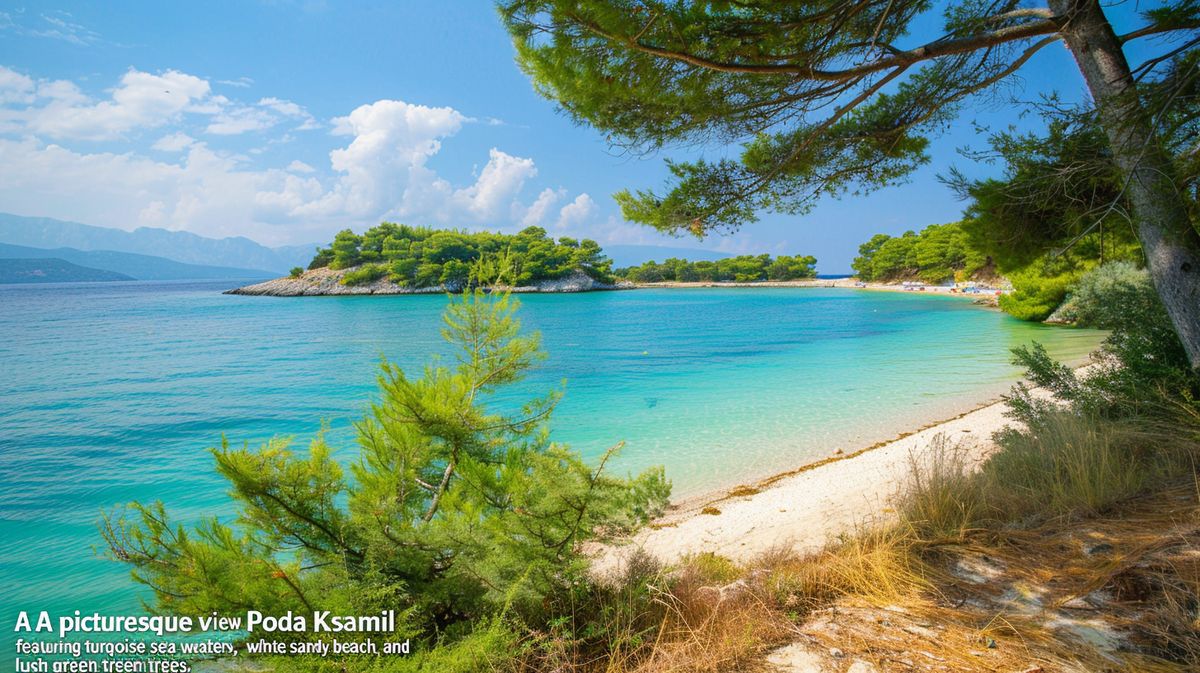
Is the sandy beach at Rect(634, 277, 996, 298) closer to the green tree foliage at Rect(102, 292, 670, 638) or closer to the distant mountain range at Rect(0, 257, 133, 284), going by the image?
the green tree foliage at Rect(102, 292, 670, 638)

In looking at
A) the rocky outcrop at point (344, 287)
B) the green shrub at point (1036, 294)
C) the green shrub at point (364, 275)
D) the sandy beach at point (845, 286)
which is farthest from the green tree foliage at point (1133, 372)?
the green shrub at point (364, 275)

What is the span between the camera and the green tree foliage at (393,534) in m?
2.07

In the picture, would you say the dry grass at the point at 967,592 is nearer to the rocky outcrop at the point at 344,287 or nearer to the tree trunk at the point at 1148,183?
the tree trunk at the point at 1148,183

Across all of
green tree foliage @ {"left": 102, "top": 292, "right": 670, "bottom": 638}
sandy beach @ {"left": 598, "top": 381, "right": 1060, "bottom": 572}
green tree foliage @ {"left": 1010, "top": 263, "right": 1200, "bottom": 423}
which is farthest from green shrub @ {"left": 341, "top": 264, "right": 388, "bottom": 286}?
green tree foliage @ {"left": 1010, "top": 263, "right": 1200, "bottom": 423}

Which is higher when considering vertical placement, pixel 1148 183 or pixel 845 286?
pixel 845 286

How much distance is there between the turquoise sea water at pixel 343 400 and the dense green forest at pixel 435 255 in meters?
44.6

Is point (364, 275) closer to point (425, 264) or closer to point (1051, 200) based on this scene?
point (425, 264)

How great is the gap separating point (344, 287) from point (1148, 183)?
Answer: 78.7 m

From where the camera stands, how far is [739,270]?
103 m

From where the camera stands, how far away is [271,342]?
995 inches

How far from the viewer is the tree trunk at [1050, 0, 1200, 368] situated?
3.57 metres

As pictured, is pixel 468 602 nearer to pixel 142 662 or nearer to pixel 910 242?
pixel 142 662

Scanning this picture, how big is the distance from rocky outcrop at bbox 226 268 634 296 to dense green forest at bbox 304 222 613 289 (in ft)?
3.07

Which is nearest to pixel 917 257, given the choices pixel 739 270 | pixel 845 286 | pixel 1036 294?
pixel 845 286
